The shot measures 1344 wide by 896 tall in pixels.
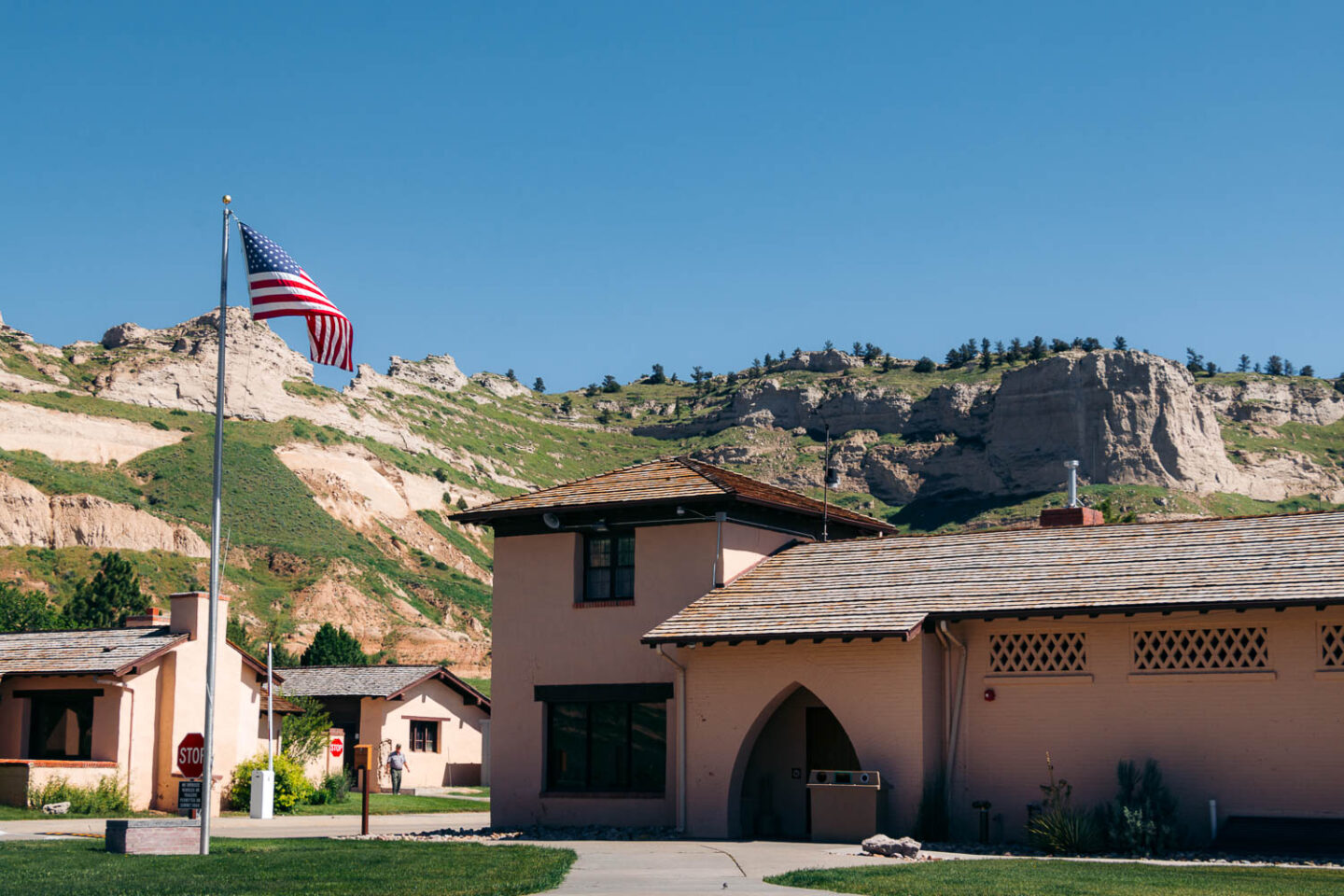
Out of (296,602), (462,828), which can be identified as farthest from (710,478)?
(296,602)

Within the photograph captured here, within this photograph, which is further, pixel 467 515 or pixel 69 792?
pixel 69 792

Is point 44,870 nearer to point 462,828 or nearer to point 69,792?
point 462,828

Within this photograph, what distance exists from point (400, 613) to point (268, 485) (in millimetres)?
18999

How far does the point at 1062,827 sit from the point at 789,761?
20.0ft

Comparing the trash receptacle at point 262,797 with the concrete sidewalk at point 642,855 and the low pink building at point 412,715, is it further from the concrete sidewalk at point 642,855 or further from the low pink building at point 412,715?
the low pink building at point 412,715

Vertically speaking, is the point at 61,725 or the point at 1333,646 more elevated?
the point at 1333,646

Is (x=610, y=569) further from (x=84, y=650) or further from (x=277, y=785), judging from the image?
(x=84, y=650)

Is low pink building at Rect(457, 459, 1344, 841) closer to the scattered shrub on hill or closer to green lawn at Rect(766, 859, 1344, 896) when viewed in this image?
green lawn at Rect(766, 859, 1344, 896)

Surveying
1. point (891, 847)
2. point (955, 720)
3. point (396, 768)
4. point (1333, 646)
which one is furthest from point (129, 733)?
point (1333, 646)

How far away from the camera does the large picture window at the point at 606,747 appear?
2558 centimetres

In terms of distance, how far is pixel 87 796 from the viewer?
1259 inches

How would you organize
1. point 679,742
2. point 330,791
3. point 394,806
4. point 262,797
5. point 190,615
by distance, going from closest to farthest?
point 679,742
point 262,797
point 190,615
point 394,806
point 330,791

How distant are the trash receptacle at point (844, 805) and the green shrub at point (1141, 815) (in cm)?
352

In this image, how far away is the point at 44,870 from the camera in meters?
17.0
